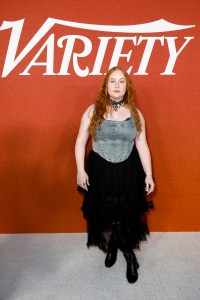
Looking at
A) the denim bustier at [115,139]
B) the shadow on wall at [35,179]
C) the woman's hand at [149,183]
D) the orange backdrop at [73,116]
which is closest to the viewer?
the denim bustier at [115,139]

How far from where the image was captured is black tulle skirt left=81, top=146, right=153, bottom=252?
7.38ft

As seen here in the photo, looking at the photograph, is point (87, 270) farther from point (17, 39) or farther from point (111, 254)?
point (17, 39)

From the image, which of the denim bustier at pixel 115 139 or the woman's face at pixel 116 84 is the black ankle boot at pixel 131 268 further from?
the woman's face at pixel 116 84

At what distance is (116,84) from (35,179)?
120cm

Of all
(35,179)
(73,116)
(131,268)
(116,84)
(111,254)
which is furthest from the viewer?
(35,179)

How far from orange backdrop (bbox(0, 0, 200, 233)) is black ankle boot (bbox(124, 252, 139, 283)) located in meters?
0.71

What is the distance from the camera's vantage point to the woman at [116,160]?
2.21 meters

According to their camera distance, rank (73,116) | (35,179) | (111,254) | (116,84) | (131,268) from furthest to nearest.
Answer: (35,179)
(73,116)
(111,254)
(131,268)
(116,84)

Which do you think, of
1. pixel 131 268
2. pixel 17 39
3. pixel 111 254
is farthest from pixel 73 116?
pixel 131 268

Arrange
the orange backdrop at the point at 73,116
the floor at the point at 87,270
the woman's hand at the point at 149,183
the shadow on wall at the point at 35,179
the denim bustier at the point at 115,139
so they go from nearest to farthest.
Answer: the floor at the point at 87,270 < the denim bustier at the point at 115,139 < the woman's hand at the point at 149,183 < the orange backdrop at the point at 73,116 < the shadow on wall at the point at 35,179

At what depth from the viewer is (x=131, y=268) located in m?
2.26

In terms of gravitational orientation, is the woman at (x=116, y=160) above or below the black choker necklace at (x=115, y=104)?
below

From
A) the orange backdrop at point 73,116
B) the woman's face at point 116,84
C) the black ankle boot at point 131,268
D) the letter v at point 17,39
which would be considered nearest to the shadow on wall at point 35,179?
the orange backdrop at point 73,116

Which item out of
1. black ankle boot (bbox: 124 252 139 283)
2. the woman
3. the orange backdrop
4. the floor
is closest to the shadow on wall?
the orange backdrop
